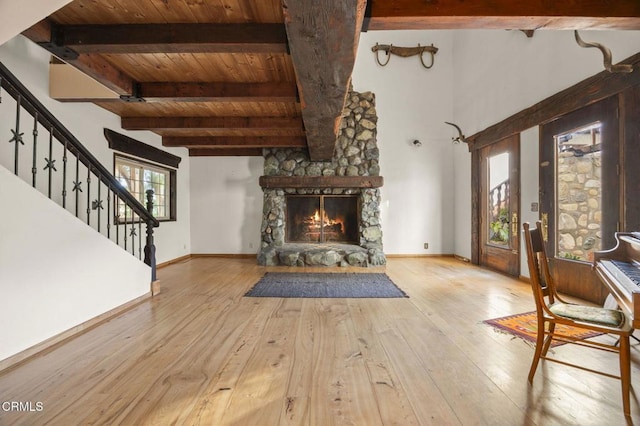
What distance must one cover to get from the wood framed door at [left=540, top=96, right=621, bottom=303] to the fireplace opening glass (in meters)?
3.16

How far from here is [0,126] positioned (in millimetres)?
2646

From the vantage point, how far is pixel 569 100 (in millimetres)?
3295

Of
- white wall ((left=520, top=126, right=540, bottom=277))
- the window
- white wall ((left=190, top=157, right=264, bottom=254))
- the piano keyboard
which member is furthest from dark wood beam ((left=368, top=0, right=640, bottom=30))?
white wall ((left=190, top=157, right=264, bottom=254))

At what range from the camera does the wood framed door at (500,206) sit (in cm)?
427

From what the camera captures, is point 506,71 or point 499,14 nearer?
point 499,14

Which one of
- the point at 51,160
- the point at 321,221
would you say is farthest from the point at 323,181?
the point at 51,160

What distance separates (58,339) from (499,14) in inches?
146

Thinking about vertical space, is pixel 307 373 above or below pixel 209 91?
below

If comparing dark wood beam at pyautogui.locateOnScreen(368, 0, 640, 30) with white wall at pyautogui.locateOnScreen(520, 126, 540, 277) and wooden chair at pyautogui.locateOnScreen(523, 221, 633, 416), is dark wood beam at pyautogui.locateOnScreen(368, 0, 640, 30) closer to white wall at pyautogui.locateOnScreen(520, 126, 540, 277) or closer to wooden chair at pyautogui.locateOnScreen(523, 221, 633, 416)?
wooden chair at pyautogui.locateOnScreen(523, 221, 633, 416)

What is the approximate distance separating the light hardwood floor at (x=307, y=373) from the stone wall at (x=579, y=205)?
933mm

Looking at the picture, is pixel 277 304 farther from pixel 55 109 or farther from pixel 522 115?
pixel 522 115

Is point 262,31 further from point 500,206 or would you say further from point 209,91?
point 500,206

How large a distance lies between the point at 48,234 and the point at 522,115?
532 centimetres

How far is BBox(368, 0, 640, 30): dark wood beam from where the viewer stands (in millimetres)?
1696
